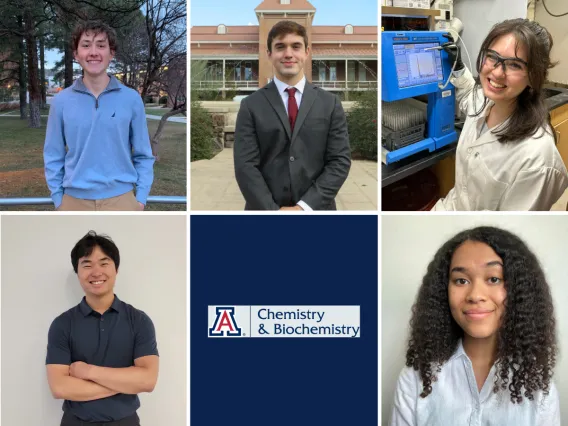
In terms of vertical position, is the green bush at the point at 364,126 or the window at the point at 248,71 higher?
the window at the point at 248,71

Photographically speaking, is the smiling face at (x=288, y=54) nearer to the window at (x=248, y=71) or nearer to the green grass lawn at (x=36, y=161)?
the window at (x=248, y=71)

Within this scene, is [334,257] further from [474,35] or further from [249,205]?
[474,35]

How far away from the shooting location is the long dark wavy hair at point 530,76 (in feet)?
6.32

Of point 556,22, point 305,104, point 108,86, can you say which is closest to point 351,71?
point 305,104

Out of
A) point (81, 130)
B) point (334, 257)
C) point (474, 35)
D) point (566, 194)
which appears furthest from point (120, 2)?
point (566, 194)

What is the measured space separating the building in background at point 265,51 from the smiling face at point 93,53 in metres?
0.32

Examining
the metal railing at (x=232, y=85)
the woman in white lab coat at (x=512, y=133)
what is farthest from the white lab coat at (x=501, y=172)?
the metal railing at (x=232, y=85)

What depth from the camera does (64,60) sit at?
2.15m

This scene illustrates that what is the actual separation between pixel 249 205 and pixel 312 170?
28 centimetres

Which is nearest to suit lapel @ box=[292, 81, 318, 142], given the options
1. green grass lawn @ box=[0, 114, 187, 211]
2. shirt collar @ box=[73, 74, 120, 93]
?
green grass lawn @ box=[0, 114, 187, 211]

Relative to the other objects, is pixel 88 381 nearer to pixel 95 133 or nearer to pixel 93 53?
pixel 95 133

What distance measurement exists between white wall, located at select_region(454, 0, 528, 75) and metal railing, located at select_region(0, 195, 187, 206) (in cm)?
136

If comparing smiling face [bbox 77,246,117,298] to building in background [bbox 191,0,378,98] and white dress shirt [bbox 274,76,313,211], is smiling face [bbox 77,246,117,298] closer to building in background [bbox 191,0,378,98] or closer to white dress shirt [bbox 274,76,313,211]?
building in background [bbox 191,0,378,98]

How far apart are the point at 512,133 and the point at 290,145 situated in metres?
0.80
